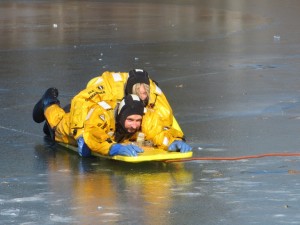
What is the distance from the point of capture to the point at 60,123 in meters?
9.84

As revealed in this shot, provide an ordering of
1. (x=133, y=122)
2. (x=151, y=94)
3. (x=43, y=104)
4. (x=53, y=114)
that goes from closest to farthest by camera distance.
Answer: (x=133, y=122) → (x=151, y=94) → (x=53, y=114) → (x=43, y=104)

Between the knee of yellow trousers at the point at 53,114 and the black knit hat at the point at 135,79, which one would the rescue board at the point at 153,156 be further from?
the knee of yellow trousers at the point at 53,114

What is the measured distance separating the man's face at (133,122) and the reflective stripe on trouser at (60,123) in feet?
2.46

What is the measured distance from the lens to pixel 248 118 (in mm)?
11109

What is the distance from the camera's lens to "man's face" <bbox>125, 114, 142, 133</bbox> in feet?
29.1

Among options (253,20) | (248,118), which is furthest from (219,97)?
(253,20)

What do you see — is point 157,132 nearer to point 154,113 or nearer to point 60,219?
point 154,113

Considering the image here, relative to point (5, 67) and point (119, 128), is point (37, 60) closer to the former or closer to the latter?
point (5, 67)

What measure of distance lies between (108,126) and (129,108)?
1.09ft

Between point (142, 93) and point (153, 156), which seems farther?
point (142, 93)

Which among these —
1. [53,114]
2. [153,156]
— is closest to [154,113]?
[153,156]

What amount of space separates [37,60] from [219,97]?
475cm

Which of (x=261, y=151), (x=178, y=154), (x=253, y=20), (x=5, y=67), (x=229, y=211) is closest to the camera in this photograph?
(x=229, y=211)

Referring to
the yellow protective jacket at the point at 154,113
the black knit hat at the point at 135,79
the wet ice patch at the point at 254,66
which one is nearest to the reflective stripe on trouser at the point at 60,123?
the yellow protective jacket at the point at 154,113
